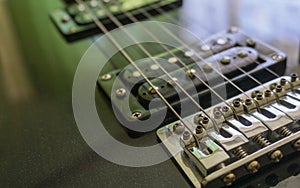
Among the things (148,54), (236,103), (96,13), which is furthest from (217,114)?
(96,13)

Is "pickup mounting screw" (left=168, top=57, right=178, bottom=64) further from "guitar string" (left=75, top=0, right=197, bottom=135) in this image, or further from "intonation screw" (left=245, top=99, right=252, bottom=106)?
"intonation screw" (left=245, top=99, right=252, bottom=106)

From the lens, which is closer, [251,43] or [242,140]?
[242,140]

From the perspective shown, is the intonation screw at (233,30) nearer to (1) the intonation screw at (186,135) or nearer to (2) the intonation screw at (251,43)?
(2) the intonation screw at (251,43)

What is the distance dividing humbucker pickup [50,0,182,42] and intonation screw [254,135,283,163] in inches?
20.2

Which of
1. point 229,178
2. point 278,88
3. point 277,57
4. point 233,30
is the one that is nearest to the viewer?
point 229,178

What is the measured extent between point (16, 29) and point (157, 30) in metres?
0.36

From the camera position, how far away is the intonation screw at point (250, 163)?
58 centimetres

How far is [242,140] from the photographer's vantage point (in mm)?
593

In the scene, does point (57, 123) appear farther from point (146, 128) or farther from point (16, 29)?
point (16, 29)

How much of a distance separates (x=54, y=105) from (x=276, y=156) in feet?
1.36

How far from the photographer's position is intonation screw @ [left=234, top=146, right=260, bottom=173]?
0.58 meters

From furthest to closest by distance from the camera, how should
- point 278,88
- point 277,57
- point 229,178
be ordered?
1. point 277,57
2. point 278,88
3. point 229,178

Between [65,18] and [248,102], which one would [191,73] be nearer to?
[248,102]

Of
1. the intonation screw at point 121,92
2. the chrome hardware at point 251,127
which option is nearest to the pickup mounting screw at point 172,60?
the intonation screw at point 121,92
